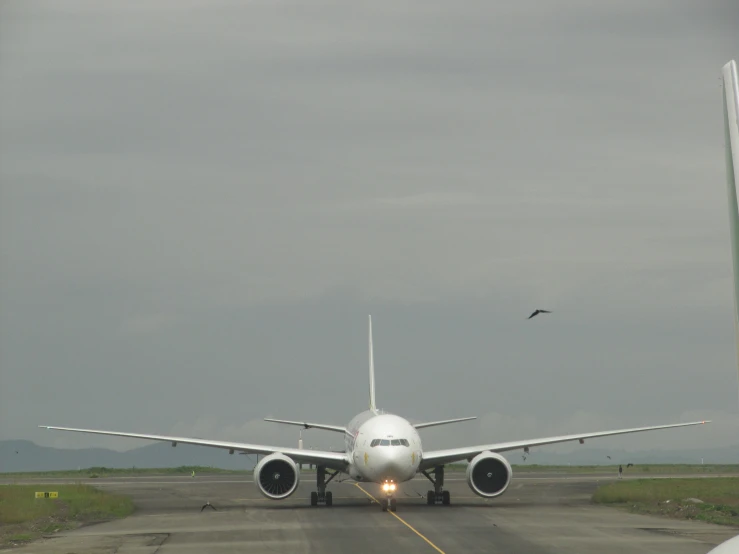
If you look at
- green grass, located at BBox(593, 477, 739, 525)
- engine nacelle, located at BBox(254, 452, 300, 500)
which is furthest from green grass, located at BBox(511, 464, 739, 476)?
engine nacelle, located at BBox(254, 452, 300, 500)

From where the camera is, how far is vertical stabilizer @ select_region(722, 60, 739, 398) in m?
8.84

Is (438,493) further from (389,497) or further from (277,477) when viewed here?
(277,477)

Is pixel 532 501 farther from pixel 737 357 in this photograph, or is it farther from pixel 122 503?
pixel 737 357

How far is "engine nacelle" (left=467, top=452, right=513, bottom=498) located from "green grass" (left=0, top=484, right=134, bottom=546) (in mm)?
14417

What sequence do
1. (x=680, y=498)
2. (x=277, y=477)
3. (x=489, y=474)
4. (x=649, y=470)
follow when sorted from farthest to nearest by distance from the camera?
(x=649, y=470), (x=680, y=498), (x=489, y=474), (x=277, y=477)

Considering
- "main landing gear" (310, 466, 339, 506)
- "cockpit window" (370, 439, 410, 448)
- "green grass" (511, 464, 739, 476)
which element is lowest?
"main landing gear" (310, 466, 339, 506)

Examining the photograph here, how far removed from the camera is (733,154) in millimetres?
9078

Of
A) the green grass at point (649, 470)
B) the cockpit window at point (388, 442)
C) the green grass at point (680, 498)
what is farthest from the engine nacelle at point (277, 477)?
the green grass at point (649, 470)

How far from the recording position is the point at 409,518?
3753 cm

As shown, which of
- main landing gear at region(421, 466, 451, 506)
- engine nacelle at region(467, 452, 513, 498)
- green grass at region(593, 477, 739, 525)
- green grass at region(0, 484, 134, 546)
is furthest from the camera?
main landing gear at region(421, 466, 451, 506)

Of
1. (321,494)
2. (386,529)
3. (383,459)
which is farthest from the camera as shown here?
(321,494)

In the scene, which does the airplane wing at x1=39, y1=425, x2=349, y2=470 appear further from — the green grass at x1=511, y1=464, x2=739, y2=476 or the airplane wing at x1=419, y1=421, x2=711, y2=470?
the green grass at x1=511, y1=464, x2=739, y2=476

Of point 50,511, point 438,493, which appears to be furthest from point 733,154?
point 438,493

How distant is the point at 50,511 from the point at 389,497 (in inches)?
532
